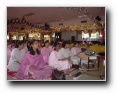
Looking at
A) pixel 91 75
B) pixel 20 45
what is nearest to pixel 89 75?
pixel 91 75

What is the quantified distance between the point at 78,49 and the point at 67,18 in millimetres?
584

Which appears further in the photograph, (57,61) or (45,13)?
(57,61)

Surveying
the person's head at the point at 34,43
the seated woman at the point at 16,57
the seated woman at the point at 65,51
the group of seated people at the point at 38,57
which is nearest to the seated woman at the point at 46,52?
the group of seated people at the point at 38,57

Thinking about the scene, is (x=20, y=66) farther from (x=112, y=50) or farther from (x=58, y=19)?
(x=112, y=50)

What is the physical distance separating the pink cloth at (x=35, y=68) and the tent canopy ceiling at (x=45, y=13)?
2.13 ft

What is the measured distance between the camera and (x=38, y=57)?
4.20 m

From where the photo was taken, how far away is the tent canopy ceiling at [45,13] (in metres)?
4.08

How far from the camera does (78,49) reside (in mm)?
4117

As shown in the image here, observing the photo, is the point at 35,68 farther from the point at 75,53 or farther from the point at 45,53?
the point at 75,53

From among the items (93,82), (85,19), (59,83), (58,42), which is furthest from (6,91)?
(85,19)

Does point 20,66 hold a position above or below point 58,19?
below

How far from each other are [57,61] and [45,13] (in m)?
0.90

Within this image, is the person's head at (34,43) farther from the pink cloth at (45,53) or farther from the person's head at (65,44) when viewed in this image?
the person's head at (65,44)

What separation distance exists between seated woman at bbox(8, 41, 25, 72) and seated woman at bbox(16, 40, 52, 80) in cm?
8
